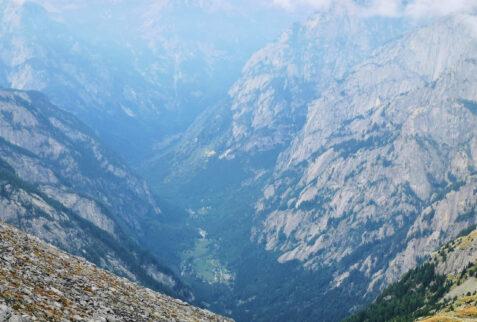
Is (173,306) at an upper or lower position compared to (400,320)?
lower

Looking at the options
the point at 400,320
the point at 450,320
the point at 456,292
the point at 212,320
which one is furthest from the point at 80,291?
the point at 456,292

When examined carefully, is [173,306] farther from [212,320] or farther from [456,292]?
[456,292]

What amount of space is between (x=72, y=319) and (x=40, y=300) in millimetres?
4735

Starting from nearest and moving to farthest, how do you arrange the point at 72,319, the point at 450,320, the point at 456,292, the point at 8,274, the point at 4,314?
the point at 4,314 → the point at 72,319 → the point at 8,274 → the point at 450,320 → the point at 456,292

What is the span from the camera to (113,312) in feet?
Result: 234

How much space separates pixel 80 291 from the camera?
245 feet

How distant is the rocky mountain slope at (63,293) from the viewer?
192 ft

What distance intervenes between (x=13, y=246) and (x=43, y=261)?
5.30m

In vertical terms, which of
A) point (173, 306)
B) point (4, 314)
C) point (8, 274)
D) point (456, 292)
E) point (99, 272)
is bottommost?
point (4, 314)

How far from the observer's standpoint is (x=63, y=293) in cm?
6850

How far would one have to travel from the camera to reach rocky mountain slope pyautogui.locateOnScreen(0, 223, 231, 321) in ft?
192

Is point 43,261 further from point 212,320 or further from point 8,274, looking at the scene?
point 212,320

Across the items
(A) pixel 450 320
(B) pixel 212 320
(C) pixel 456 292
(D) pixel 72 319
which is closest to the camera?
(D) pixel 72 319

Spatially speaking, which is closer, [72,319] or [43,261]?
[72,319]
